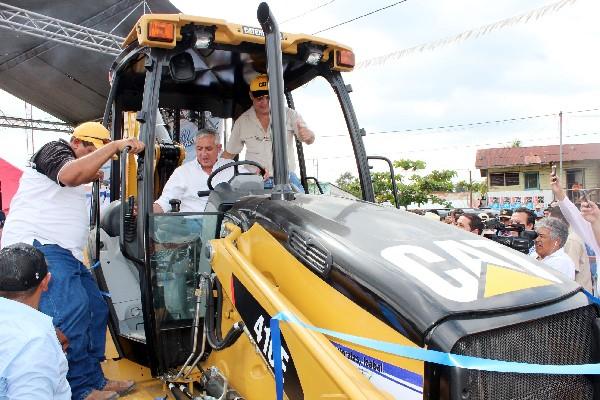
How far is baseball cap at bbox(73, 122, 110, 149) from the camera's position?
308 centimetres

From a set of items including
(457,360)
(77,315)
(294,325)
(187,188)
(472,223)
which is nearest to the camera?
(457,360)

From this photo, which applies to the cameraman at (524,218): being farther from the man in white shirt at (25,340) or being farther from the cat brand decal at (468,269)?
the man in white shirt at (25,340)

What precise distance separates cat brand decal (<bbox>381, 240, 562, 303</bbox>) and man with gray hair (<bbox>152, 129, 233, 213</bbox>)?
1.69 meters

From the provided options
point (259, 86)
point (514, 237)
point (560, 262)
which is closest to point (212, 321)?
point (259, 86)

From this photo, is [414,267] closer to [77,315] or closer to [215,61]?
[77,315]

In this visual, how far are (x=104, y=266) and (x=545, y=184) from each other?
33.7 metres

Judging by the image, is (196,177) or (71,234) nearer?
(71,234)

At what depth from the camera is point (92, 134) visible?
3105 millimetres

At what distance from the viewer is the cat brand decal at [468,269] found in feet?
5.29

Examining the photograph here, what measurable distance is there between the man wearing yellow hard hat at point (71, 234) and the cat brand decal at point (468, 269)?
1.63 metres

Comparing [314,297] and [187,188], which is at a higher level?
[187,188]

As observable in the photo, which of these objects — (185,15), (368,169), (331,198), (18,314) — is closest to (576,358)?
(331,198)

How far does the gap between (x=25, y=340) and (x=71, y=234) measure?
124 centimetres

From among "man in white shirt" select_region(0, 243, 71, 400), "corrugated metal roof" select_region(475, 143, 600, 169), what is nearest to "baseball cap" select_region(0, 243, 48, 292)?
"man in white shirt" select_region(0, 243, 71, 400)
